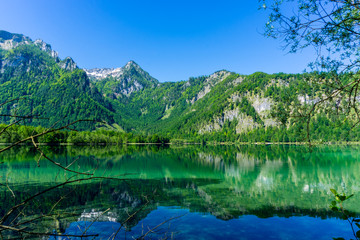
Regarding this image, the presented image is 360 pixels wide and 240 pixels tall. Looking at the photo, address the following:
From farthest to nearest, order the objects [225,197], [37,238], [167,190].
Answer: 1. [167,190]
2. [225,197]
3. [37,238]

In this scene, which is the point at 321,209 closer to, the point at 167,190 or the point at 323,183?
the point at 323,183

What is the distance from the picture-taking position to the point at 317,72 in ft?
26.2

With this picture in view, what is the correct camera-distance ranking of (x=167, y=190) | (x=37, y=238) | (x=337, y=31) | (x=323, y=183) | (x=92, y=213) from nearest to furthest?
(x=337, y=31)
(x=37, y=238)
(x=92, y=213)
(x=167, y=190)
(x=323, y=183)

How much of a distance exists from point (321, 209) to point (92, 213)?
17.7 metres

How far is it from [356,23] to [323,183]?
89.1 ft

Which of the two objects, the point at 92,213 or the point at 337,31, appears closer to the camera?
the point at 337,31

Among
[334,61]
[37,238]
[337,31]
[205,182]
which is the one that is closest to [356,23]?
[337,31]

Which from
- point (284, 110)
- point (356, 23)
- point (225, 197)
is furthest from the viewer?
point (225, 197)

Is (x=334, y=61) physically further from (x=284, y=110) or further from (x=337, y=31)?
(x=284, y=110)

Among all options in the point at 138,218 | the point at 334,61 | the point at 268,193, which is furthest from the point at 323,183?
the point at 334,61

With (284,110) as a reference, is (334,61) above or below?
above

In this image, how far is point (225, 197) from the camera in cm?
2202

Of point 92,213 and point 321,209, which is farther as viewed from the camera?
point 321,209

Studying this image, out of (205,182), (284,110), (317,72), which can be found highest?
(317,72)
